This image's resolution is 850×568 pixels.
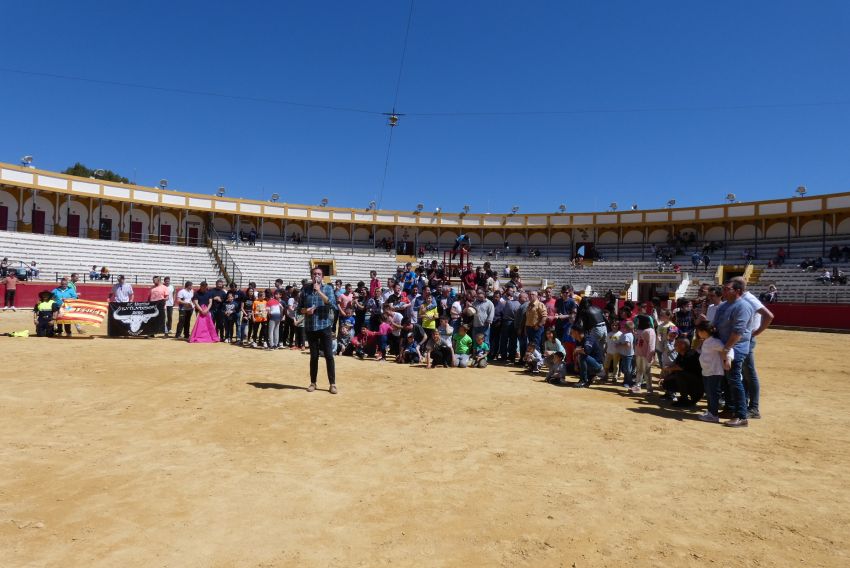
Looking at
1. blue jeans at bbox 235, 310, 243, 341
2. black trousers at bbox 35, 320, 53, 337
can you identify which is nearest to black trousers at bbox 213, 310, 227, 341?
blue jeans at bbox 235, 310, 243, 341

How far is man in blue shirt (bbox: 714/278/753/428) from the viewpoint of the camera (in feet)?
20.8

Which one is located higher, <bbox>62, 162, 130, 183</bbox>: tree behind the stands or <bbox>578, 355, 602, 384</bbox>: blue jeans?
<bbox>62, 162, 130, 183</bbox>: tree behind the stands

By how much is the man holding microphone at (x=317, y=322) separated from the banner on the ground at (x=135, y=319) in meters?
9.24

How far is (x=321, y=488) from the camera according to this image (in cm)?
401

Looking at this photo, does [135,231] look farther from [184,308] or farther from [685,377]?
[685,377]

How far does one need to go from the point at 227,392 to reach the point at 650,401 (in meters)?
6.73

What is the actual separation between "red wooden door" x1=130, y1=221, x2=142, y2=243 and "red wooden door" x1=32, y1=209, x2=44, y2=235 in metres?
5.67

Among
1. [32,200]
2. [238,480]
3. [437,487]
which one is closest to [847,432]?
[437,487]

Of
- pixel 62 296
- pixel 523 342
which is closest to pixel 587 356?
pixel 523 342

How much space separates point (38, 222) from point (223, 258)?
41.5ft

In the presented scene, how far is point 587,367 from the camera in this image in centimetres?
909

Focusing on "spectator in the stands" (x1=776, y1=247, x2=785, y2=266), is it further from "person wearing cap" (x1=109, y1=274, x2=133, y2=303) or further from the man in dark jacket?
"person wearing cap" (x1=109, y1=274, x2=133, y2=303)

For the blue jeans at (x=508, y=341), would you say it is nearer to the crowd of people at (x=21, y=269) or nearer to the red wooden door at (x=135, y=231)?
the crowd of people at (x=21, y=269)

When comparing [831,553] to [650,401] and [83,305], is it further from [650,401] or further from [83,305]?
[83,305]
